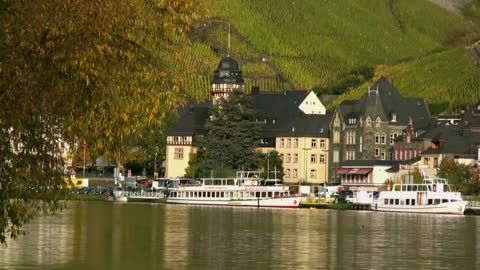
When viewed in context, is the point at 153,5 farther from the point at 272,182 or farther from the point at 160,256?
the point at 272,182

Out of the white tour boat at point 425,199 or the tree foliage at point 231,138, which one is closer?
the white tour boat at point 425,199

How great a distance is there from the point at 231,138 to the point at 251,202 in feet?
77.3

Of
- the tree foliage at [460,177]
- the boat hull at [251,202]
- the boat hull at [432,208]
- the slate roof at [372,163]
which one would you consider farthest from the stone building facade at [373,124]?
the boat hull at [432,208]

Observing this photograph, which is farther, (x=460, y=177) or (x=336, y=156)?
(x=336, y=156)

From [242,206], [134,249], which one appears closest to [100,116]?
[134,249]

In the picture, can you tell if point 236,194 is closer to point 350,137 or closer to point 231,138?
point 231,138

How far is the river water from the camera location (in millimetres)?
57000

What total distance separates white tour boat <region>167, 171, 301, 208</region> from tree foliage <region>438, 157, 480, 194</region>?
44.2ft

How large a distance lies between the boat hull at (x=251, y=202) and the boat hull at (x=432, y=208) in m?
8.12

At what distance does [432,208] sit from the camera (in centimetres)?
12750

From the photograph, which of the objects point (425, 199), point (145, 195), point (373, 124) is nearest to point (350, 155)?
point (373, 124)

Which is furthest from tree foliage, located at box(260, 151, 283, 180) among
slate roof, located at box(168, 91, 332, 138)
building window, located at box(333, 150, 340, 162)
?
building window, located at box(333, 150, 340, 162)

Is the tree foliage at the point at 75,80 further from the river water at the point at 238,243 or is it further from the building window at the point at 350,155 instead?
the building window at the point at 350,155

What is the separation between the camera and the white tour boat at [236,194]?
463 feet
